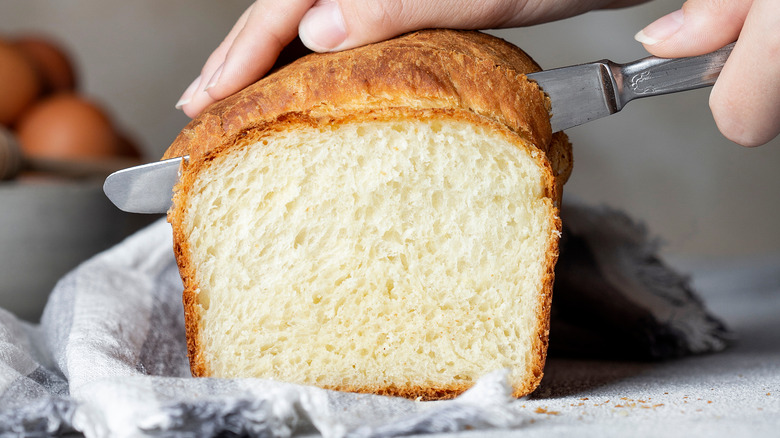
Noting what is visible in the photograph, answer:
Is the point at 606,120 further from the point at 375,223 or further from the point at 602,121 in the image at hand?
the point at 375,223

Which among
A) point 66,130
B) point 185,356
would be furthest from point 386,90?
point 66,130

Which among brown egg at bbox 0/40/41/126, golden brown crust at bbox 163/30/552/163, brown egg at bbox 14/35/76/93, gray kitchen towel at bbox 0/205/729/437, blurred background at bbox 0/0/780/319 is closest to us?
gray kitchen towel at bbox 0/205/729/437

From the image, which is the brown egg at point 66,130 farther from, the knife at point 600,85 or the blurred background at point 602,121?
the knife at point 600,85

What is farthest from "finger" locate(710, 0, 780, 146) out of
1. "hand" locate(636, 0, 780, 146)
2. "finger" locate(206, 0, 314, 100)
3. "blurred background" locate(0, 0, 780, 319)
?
"blurred background" locate(0, 0, 780, 319)

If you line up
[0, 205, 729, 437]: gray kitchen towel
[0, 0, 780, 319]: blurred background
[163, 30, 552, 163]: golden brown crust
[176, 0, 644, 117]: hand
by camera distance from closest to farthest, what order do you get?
[0, 205, 729, 437]: gray kitchen towel < [163, 30, 552, 163]: golden brown crust < [176, 0, 644, 117]: hand < [0, 0, 780, 319]: blurred background

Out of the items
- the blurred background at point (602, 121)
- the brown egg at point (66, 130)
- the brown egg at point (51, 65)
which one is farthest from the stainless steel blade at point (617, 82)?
the blurred background at point (602, 121)

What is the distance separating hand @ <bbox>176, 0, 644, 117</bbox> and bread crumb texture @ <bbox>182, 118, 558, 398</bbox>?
0.18 m

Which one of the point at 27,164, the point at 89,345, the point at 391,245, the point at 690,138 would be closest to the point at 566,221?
the point at 391,245

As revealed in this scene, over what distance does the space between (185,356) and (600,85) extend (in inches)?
34.5

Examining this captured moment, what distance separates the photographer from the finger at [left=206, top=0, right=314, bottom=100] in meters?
1.17

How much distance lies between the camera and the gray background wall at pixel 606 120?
4.02 metres

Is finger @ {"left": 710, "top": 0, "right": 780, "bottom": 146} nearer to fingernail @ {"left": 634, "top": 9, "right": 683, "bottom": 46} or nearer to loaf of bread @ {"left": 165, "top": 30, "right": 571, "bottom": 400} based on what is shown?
fingernail @ {"left": 634, "top": 9, "right": 683, "bottom": 46}

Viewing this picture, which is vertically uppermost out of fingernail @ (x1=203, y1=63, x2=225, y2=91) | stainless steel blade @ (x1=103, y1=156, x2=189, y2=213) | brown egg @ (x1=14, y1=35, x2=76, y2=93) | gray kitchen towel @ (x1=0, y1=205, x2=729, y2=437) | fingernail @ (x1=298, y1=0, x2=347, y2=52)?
fingernail @ (x1=298, y1=0, x2=347, y2=52)

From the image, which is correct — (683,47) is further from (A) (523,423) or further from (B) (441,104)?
(A) (523,423)
